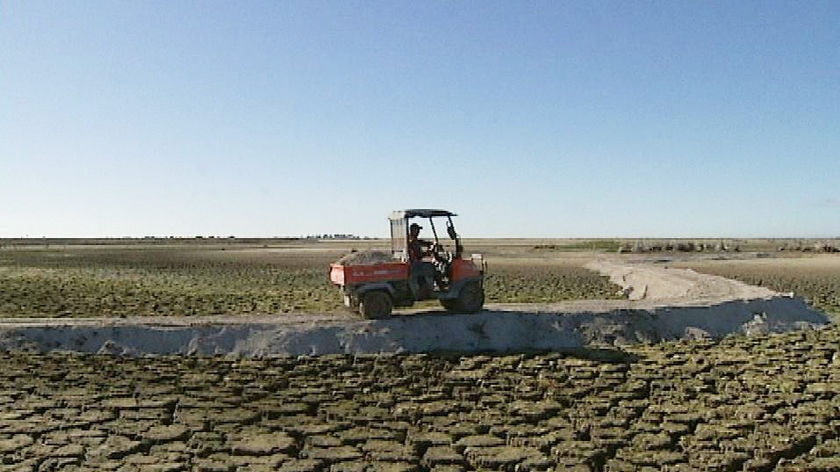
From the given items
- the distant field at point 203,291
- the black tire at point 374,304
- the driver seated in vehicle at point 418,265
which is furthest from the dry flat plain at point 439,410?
the distant field at point 203,291

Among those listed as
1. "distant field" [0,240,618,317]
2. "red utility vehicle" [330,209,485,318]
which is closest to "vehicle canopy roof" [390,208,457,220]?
"red utility vehicle" [330,209,485,318]

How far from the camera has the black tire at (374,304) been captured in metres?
15.3

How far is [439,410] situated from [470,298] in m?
6.25

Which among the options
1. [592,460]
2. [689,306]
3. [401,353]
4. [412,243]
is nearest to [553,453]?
[592,460]

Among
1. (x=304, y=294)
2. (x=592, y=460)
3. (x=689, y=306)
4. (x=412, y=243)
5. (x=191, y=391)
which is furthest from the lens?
(x=304, y=294)

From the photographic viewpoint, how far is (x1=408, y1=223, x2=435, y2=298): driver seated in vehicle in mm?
15328

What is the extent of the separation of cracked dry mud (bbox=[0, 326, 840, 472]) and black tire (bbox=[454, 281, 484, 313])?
237cm

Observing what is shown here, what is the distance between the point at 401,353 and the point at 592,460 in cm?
695

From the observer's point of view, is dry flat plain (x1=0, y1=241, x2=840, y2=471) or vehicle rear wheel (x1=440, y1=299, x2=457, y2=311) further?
vehicle rear wheel (x1=440, y1=299, x2=457, y2=311)

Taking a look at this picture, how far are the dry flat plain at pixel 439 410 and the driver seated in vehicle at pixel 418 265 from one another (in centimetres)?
193

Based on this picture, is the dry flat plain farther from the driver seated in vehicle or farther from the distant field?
the distant field

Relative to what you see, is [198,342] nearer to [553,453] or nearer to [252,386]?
Answer: [252,386]

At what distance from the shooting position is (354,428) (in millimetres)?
8969

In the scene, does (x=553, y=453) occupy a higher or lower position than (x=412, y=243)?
lower
